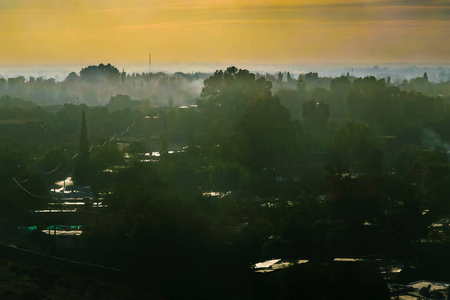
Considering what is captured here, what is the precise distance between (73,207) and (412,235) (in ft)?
27.4

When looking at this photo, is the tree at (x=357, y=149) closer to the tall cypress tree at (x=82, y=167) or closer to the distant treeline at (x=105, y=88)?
the tall cypress tree at (x=82, y=167)

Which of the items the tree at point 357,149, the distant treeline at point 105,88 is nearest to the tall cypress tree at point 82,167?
the tree at point 357,149

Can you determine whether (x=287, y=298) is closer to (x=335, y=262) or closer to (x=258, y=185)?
(x=335, y=262)

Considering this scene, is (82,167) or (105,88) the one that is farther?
(105,88)

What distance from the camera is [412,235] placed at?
18.5 metres

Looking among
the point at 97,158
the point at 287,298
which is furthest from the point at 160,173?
the point at 287,298

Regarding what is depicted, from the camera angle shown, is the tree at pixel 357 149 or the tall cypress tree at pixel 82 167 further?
the tree at pixel 357 149

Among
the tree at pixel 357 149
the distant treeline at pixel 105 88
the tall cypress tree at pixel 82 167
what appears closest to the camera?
the tall cypress tree at pixel 82 167

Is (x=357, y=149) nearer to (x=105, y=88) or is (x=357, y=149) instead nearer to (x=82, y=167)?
(x=82, y=167)

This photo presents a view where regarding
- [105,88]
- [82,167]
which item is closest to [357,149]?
[82,167]

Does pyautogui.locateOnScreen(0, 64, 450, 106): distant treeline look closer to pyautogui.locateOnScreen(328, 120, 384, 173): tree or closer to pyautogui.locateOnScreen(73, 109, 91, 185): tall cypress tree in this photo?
pyautogui.locateOnScreen(328, 120, 384, 173): tree

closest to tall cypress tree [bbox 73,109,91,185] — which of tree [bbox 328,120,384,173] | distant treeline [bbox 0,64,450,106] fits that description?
tree [bbox 328,120,384,173]

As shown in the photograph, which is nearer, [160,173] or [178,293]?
[178,293]

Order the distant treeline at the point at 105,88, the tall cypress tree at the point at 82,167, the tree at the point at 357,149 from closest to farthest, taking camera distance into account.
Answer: the tall cypress tree at the point at 82,167 → the tree at the point at 357,149 → the distant treeline at the point at 105,88
